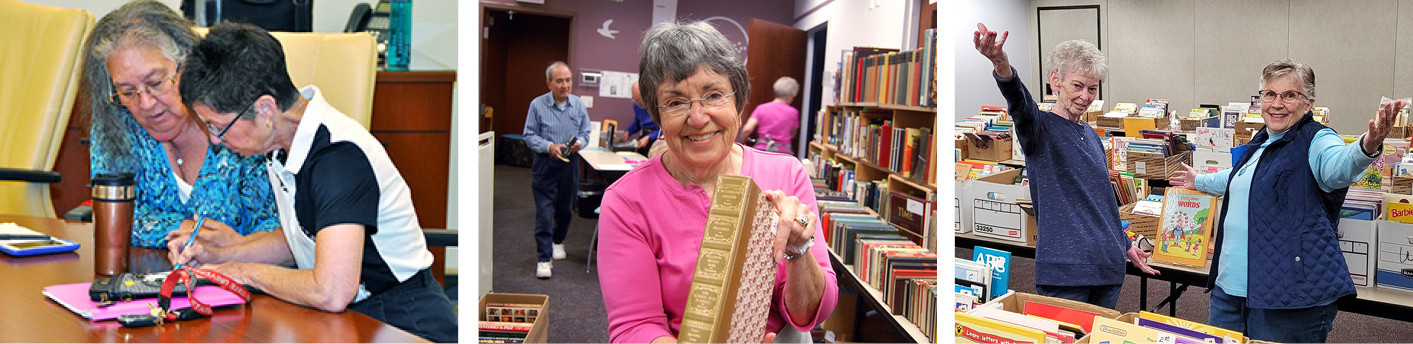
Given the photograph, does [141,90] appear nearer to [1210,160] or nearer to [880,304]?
[880,304]

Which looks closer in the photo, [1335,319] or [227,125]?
[227,125]

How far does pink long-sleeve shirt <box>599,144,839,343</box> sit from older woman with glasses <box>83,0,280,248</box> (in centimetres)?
79

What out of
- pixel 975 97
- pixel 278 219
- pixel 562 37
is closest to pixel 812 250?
pixel 975 97

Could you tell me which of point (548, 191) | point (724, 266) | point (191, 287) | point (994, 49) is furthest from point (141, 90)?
point (548, 191)

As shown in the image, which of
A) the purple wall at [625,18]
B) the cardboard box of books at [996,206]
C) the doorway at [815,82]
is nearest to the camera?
the cardboard box of books at [996,206]

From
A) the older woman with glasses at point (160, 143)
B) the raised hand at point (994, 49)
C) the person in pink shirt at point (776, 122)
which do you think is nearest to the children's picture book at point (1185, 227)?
the raised hand at point (994, 49)

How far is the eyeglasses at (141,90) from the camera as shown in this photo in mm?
1597

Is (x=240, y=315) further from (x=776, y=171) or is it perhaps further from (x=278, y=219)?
(x=776, y=171)

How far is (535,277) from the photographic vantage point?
422 cm

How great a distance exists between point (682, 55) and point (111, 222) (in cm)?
131

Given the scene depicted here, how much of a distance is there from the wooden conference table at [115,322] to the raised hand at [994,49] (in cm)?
145

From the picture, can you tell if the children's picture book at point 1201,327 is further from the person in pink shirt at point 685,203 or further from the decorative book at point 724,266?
the decorative book at point 724,266

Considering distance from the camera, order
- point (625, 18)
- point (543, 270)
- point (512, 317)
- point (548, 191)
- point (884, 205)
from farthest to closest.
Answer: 1. point (548, 191)
2. point (543, 270)
3. point (884, 205)
4. point (625, 18)
5. point (512, 317)

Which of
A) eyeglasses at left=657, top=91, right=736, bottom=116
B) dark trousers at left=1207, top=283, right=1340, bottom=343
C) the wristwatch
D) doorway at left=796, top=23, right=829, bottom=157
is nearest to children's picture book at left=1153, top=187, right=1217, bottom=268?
dark trousers at left=1207, top=283, right=1340, bottom=343
